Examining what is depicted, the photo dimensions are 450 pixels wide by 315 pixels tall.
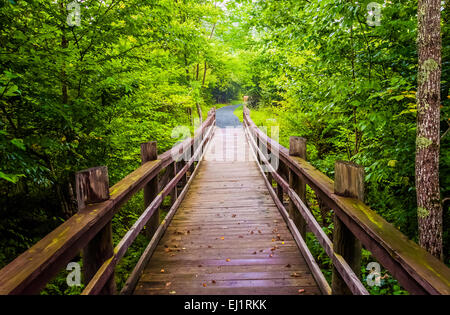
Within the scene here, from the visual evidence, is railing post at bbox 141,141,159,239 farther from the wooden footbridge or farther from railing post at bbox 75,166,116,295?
railing post at bbox 75,166,116,295

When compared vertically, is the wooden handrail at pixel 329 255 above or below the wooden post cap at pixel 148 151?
below

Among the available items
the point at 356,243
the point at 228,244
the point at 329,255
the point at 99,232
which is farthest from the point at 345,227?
the point at 99,232

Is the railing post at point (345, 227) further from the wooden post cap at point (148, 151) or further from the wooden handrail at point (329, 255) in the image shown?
the wooden post cap at point (148, 151)

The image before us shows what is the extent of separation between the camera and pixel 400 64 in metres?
3.36

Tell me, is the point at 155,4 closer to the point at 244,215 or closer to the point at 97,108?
the point at 97,108

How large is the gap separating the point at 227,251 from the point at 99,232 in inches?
68.4

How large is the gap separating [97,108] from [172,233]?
227cm

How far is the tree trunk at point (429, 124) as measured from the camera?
2.30 m

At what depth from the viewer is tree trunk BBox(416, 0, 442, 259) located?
2.30 meters

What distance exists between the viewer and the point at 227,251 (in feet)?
10.6

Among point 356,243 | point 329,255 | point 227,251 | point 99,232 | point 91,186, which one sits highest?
point 91,186

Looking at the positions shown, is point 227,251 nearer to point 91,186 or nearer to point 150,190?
point 150,190

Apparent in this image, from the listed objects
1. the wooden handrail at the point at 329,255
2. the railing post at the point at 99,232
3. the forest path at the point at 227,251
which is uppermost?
the railing post at the point at 99,232

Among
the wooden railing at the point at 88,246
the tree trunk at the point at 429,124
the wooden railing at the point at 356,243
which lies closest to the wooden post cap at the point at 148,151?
the wooden railing at the point at 88,246
